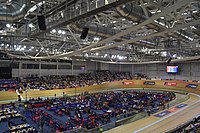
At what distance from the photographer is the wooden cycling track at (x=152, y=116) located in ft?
48.5

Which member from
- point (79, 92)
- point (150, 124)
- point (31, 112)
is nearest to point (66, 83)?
point (79, 92)

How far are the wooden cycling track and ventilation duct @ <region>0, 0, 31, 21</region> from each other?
10.2 metres

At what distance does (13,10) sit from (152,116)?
1535 centimetres

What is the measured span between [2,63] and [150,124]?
29475 mm

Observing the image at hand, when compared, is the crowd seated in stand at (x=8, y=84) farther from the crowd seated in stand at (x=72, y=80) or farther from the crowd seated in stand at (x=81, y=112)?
the crowd seated in stand at (x=81, y=112)

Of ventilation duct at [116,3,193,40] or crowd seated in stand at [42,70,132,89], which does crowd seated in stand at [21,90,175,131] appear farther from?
ventilation duct at [116,3,193,40]

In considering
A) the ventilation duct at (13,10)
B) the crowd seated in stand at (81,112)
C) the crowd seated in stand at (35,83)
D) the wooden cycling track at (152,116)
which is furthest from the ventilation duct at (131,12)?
the crowd seated in stand at (35,83)

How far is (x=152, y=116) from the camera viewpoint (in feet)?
59.3

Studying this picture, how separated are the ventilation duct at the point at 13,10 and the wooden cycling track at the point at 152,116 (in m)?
10.2

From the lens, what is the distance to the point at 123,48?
26203 mm

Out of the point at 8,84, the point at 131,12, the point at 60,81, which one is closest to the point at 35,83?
the point at 8,84

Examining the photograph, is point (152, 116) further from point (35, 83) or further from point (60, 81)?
point (60, 81)

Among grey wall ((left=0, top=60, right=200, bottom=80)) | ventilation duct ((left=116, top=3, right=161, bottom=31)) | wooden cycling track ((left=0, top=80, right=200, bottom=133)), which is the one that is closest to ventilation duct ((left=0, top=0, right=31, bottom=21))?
ventilation duct ((left=116, top=3, right=161, bottom=31))

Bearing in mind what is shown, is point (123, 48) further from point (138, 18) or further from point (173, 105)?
point (138, 18)
